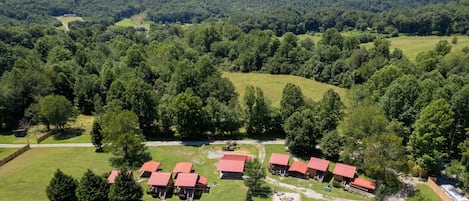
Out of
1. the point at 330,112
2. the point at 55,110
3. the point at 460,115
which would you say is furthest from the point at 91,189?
the point at 460,115

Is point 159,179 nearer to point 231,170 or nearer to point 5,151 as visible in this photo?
point 231,170

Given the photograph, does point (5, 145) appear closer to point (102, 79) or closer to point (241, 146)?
point (102, 79)

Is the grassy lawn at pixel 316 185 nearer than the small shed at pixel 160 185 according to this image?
No

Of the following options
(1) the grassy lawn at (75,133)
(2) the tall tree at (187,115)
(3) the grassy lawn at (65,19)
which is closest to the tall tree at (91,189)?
(2) the tall tree at (187,115)

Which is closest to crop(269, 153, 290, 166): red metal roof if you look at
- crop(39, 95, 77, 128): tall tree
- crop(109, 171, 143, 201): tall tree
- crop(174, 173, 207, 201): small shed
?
crop(174, 173, 207, 201): small shed

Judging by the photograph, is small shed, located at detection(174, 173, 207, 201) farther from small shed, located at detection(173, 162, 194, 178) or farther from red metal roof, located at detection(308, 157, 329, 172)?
red metal roof, located at detection(308, 157, 329, 172)

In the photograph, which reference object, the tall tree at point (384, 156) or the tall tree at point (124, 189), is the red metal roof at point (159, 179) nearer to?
the tall tree at point (124, 189)
